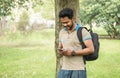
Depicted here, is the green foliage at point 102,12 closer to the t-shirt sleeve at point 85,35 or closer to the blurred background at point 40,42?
the blurred background at point 40,42

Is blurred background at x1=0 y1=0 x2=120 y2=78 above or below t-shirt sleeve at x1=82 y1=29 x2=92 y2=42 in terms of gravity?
below

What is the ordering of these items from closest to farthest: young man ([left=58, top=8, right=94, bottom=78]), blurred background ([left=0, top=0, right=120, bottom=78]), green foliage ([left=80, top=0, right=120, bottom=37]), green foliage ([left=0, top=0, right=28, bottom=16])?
young man ([left=58, top=8, right=94, bottom=78]), blurred background ([left=0, top=0, right=120, bottom=78]), green foliage ([left=0, top=0, right=28, bottom=16]), green foliage ([left=80, top=0, right=120, bottom=37])

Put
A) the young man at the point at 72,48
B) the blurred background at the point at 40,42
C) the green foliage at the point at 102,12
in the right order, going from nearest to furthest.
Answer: the young man at the point at 72,48, the blurred background at the point at 40,42, the green foliage at the point at 102,12

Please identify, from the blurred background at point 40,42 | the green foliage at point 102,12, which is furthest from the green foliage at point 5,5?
the green foliage at point 102,12

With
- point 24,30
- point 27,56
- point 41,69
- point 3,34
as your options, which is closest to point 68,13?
point 41,69

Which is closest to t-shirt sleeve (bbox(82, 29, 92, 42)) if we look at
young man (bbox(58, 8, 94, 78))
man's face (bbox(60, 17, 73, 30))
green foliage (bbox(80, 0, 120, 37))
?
young man (bbox(58, 8, 94, 78))

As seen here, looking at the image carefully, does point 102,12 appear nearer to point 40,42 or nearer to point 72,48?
point 40,42

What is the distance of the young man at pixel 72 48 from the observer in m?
4.39

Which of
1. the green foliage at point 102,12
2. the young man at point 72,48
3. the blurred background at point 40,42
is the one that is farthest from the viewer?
the green foliage at point 102,12

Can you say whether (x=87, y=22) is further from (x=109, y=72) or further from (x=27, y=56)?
(x=109, y=72)

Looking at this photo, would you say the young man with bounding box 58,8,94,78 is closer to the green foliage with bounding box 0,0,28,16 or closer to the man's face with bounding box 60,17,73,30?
the man's face with bounding box 60,17,73,30

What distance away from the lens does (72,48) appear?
14.6 ft

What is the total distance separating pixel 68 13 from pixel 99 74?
20.0 feet

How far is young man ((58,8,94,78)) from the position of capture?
439cm
